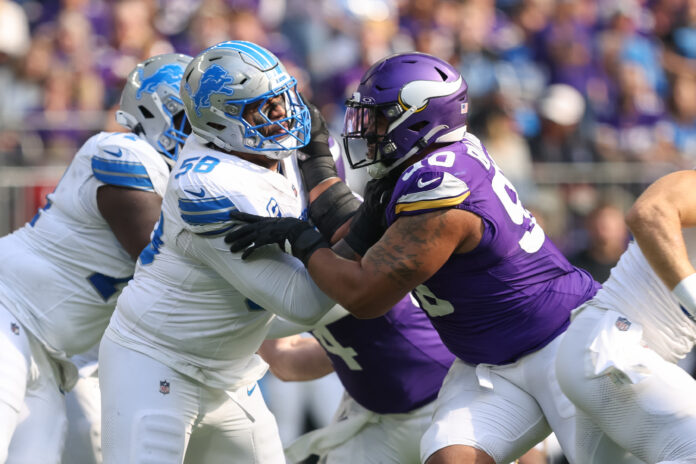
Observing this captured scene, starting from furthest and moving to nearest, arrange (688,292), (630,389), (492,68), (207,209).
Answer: (492,68) < (207,209) < (630,389) < (688,292)

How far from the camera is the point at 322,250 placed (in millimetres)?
3652

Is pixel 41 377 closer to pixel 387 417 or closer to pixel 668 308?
pixel 387 417

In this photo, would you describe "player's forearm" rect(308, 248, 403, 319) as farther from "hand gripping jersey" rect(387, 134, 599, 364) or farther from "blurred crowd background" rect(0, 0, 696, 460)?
"blurred crowd background" rect(0, 0, 696, 460)

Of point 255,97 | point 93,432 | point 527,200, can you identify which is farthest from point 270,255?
point 527,200

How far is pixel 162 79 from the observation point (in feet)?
15.6

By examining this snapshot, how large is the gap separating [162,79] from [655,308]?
245cm

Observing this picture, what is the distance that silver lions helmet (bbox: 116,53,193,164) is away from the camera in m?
4.68

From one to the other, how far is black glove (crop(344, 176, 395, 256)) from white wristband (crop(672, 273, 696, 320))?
43.1 inches

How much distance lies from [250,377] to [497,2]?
7792 millimetres

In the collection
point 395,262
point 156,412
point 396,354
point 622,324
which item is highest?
point 395,262

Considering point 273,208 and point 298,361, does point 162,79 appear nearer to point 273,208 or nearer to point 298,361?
point 273,208

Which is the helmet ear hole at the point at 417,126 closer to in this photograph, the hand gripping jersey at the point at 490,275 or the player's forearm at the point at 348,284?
the hand gripping jersey at the point at 490,275

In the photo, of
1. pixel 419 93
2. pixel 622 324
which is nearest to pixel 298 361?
pixel 419 93

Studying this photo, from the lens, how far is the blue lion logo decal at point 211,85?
12.7 feet
